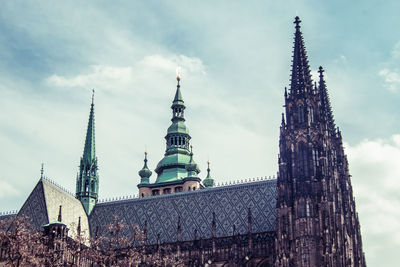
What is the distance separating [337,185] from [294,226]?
7.95 meters

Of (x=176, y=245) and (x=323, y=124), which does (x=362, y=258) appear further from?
(x=176, y=245)

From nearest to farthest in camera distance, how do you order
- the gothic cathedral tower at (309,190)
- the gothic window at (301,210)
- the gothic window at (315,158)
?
the gothic cathedral tower at (309,190), the gothic window at (301,210), the gothic window at (315,158)

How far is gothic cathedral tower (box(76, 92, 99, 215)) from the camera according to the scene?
69188 millimetres

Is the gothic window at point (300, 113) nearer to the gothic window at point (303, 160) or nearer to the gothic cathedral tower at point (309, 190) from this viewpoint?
the gothic cathedral tower at point (309, 190)

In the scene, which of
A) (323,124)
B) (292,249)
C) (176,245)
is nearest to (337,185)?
(323,124)

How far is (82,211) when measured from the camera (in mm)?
66438

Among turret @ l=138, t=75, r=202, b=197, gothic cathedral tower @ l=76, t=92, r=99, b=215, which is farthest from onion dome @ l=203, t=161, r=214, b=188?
gothic cathedral tower @ l=76, t=92, r=99, b=215

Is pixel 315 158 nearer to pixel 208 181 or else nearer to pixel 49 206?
pixel 49 206

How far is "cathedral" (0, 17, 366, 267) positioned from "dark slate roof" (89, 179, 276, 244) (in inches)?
4.1

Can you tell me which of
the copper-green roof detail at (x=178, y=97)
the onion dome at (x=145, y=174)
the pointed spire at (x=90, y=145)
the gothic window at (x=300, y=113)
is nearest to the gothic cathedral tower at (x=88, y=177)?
the pointed spire at (x=90, y=145)

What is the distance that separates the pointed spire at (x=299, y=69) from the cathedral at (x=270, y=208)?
0.32ft

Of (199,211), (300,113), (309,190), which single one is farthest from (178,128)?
(309,190)

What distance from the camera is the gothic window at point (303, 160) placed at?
2149 inches

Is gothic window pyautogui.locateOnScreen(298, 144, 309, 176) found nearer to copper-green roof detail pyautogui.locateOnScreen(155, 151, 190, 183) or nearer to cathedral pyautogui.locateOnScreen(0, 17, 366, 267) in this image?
cathedral pyautogui.locateOnScreen(0, 17, 366, 267)
